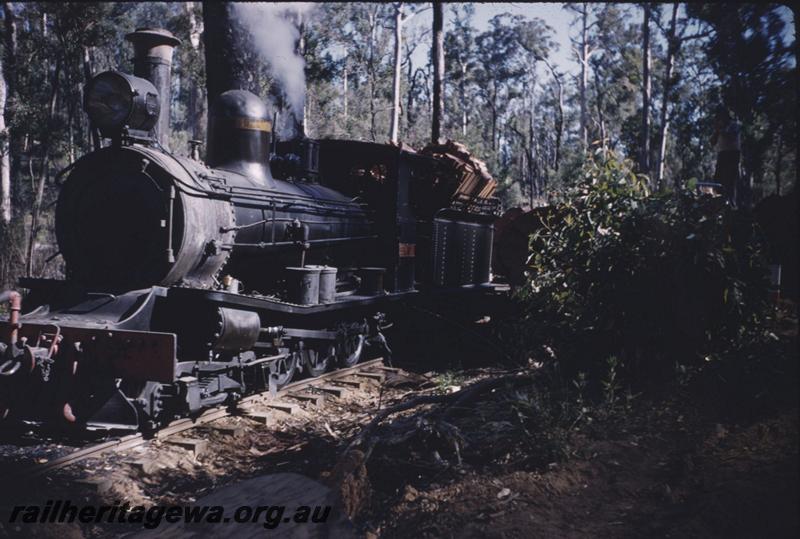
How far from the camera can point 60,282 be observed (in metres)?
5.79

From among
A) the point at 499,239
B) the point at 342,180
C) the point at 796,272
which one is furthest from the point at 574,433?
the point at 499,239

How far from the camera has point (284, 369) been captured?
716 centimetres

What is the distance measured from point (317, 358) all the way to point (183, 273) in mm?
2444

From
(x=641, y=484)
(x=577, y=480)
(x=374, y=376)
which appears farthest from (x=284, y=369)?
(x=641, y=484)

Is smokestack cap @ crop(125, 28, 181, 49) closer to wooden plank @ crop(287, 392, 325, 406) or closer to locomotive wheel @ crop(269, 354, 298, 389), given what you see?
locomotive wheel @ crop(269, 354, 298, 389)

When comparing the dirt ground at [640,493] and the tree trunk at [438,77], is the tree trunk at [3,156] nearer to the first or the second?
the tree trunk at [438,77]

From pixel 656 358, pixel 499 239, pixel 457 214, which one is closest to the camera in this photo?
pixel 656 358

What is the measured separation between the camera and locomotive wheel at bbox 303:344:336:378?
7608 millimetres

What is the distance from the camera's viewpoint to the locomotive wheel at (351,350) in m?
8.30

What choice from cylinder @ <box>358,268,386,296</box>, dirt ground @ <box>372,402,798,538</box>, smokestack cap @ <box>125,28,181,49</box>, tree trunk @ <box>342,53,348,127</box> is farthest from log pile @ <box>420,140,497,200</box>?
tree trunk @ <box>342,53,348,127</box>

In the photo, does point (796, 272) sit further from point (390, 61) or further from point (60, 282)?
point (390, 61)

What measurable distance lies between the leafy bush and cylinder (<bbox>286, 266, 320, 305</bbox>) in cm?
241

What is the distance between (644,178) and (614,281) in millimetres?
948

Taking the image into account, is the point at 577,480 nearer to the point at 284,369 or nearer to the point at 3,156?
the point at 284,369
